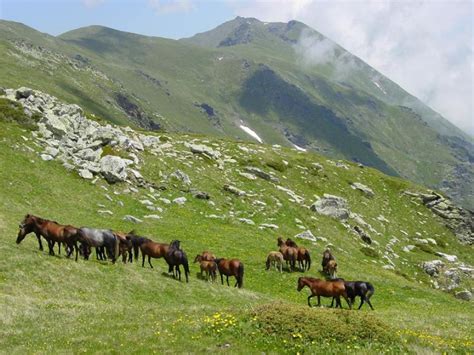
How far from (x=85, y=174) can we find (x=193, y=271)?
20955 millimetres

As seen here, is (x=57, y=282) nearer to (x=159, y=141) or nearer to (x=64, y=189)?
(x=64, y=189)

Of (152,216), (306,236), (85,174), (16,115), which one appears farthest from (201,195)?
(16,115)

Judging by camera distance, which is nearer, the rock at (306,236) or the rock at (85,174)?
the rock at (85,174)

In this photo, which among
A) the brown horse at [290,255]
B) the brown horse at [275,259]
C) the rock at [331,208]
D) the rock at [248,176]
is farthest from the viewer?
the rock at [248,176]

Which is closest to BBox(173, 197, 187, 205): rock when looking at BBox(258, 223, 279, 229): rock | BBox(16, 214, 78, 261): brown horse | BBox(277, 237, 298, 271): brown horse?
BBox(258, 223, 279, 229): rock

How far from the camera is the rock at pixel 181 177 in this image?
58.1 meters

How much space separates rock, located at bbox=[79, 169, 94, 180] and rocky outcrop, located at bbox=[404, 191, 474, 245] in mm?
56412

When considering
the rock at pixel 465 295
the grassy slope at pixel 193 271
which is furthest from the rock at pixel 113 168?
the rock at pixel 465 295

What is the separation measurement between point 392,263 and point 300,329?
142 feet

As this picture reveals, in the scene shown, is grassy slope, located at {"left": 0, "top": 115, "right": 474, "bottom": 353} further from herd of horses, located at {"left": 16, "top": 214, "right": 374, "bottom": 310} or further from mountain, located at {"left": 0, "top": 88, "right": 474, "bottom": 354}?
herd of horses, located at {"left": 16, "top": 214, "right": 374, "bottom": 310}

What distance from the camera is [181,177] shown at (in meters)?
58.6

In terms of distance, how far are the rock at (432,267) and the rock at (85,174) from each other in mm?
40980

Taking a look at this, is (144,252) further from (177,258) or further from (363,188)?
(363,188)

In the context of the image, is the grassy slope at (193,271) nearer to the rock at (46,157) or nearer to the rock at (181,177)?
the rock at (46,157)
